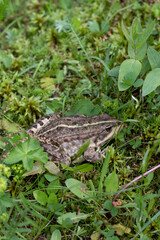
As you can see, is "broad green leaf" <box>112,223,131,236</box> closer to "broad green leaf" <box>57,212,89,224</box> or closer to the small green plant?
"broad green leaf" <box>57,212,89,224</box>

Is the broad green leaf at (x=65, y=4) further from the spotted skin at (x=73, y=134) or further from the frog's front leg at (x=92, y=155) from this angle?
the frog's front leg at (x=92, y=155)

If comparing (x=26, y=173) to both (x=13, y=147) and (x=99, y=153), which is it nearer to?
(x=13, y=147)

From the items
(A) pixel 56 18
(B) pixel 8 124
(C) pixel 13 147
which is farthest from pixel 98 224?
(A) pixel 56 18

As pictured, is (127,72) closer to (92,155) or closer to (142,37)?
(142,37)

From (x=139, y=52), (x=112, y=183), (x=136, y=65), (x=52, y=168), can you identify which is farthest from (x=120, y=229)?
(x=139, y=52)

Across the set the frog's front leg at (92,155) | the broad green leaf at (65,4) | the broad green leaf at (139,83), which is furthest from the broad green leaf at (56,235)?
the broad green leaf at (65,4)

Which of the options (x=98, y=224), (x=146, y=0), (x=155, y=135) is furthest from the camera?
(x=146, y=0)
